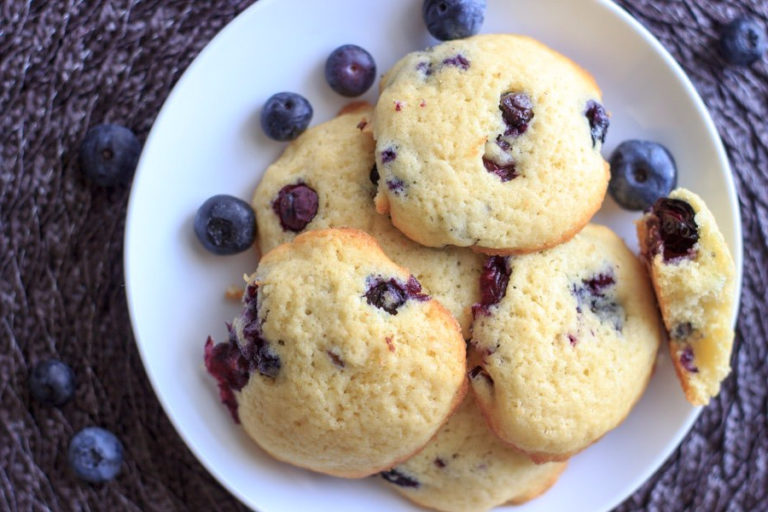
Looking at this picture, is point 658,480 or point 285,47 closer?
point 285,47

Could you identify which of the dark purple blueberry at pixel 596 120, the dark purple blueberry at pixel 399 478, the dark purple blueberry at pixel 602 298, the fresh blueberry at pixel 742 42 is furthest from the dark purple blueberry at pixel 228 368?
the fresh blueberry at pixel 742 42

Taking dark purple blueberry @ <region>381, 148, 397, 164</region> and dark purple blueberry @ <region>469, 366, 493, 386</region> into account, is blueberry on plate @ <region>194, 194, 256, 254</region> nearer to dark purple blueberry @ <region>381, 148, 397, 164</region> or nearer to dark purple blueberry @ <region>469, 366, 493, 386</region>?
dark purple blueberry @ <region>381, 148, 397, 164</region>

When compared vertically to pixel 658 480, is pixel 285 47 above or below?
above

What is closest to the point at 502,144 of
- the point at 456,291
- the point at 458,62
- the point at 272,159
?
the point at 458,62

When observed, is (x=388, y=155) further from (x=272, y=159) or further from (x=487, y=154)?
(x=272, y=159)

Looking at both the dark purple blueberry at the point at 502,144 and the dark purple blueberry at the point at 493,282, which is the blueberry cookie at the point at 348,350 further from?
the dark purple blueberry at the point at 502,144

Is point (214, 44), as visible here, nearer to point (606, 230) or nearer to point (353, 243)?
point (353, 243)

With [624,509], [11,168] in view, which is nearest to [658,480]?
[624,509]
